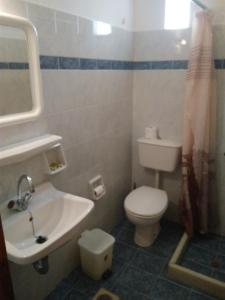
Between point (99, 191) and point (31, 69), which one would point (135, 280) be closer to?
point (99, 191)

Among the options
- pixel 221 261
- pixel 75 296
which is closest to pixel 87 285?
pixel 75 296

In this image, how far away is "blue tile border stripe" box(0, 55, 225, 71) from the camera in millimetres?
1536

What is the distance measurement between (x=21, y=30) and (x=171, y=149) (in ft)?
5.07

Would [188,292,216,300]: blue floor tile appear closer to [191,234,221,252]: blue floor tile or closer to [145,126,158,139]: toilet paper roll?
[191,234,221,252]: blue floor tile

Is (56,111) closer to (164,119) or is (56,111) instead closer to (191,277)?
(164,119)

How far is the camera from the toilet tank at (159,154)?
2.37m

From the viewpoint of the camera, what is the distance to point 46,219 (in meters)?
1.59

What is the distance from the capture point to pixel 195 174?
7.50 ft

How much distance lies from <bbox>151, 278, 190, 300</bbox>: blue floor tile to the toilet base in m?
0.40

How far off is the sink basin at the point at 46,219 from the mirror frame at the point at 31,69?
1.55ft

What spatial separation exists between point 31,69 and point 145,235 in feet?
5.56

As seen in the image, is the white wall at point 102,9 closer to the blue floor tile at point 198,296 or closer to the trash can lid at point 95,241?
the trash can lid at point 95,241

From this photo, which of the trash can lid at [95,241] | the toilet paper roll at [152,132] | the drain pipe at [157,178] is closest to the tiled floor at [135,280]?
the trash can lid at [95,241]

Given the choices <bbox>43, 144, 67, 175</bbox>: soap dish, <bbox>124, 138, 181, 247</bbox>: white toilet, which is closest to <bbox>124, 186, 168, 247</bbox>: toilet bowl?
<bbox>124, 138, 181, 247</bbox>: white toilet
